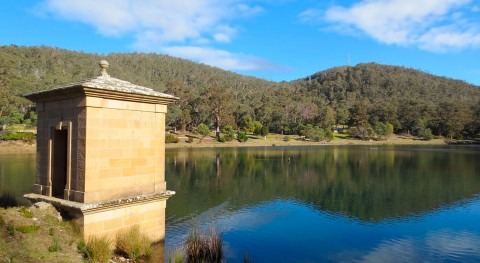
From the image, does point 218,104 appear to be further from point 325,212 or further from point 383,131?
point 325,212

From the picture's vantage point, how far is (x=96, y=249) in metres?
8.23

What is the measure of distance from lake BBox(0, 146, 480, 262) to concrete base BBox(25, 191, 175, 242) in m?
1.26

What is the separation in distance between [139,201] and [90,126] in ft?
7.87

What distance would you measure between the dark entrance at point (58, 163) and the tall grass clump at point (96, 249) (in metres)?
2.57

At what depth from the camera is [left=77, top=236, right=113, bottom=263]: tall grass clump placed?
26.6ft

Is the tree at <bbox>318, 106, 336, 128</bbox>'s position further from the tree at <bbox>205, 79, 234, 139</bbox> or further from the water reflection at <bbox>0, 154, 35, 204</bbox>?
the water reflection at <bbox>0, 154, 35, 204</bbox>

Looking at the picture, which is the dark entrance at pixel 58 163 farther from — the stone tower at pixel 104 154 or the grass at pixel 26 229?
the grass at pixel 26 229

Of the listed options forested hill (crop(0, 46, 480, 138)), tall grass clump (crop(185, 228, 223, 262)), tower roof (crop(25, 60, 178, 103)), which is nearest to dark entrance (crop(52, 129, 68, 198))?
tower roof (crop(25, 60, 178, 103))

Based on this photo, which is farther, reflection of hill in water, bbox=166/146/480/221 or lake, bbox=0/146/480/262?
reflection of hill in water, bbox=166/146/480/221

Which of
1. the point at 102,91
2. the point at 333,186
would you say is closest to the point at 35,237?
the point at 102,91

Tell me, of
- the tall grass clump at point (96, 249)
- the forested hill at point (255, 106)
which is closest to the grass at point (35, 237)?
the tall grass clump at point (96, 249)

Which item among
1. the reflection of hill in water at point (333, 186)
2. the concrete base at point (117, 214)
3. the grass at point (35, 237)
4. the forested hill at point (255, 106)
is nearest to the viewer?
the grass at point (35, 237)

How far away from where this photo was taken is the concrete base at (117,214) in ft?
28.9

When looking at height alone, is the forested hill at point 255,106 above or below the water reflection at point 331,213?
above
